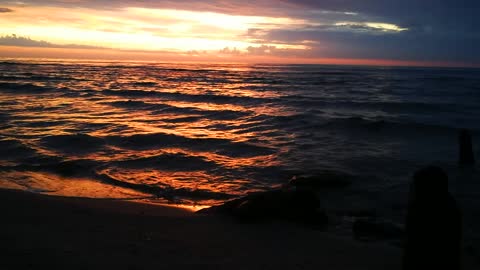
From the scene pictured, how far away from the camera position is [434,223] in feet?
12.4

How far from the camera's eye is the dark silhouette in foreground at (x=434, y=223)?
12.3 ft

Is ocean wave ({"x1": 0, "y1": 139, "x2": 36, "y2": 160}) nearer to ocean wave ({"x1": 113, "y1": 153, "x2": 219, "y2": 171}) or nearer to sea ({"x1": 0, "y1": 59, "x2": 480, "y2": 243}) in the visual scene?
sea ({"x1": 0, "y1": 59, "x2": 480, "y2": 243})

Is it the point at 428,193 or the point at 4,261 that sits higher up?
the point at 428,193

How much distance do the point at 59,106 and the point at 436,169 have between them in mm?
28917

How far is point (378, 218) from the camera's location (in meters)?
8.71

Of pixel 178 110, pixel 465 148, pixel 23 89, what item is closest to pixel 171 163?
pixel 465 148

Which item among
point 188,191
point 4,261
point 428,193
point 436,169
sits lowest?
point 188,191

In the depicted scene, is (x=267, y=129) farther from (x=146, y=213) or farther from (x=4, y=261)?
(x=4, y=261)

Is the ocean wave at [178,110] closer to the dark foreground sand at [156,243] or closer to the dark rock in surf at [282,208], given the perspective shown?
the dark rock in surf at [282,208]

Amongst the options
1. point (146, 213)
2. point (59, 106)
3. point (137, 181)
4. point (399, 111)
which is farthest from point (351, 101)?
point (146, 213)

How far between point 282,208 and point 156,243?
263 centimetres

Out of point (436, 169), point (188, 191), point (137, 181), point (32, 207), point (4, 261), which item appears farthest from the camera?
point (137, 181)

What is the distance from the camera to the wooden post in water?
12.9 metres

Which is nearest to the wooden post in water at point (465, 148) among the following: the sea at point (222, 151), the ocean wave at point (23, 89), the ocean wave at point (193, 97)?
the sea at point (222, 151)
